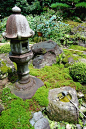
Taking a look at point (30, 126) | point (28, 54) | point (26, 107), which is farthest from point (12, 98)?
point (28, 54)

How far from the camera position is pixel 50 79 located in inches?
151

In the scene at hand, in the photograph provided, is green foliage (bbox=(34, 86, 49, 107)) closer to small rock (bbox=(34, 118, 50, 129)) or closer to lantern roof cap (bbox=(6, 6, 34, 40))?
small rock (bbox=(34, 118, 50, 129))

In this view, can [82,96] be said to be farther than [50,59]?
No

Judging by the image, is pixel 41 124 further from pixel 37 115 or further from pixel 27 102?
pixel 27 102

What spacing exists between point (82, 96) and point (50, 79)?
4.15 ft

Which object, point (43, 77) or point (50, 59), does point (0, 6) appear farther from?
point (43, 77)

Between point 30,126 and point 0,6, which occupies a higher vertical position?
point 0,6

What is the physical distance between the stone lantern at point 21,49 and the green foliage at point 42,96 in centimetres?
14

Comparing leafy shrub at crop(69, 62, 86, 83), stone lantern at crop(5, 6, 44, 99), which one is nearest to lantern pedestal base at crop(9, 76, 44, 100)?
stone lantern at crop(5, 6, 44, 99)

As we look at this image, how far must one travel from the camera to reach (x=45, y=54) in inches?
197

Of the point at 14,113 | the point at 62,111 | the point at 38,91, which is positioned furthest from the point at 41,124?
the point at 38,91

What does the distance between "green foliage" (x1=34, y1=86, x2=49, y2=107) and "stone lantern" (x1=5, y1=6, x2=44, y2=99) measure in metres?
0.14

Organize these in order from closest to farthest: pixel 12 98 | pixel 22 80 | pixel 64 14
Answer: pixel 12 98, pixel 22 80, pixel 64 14

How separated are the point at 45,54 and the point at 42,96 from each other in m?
2.52
